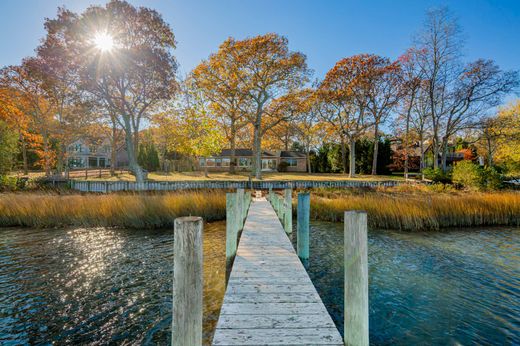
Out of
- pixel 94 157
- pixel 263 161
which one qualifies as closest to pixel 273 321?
pixel 263 161

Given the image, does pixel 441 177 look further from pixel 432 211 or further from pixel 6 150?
pixel 6 150

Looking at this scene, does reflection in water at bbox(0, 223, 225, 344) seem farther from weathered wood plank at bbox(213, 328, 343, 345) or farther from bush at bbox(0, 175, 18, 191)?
bush at bbox(0, 175, 18, 191)

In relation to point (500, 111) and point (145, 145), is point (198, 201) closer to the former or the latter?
point (145, 145)

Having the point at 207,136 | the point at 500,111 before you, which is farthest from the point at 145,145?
the point at 500,111

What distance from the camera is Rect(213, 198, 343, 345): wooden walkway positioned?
9.37 ft

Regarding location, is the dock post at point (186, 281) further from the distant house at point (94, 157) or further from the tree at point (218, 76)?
the distant house at point (94, 157)

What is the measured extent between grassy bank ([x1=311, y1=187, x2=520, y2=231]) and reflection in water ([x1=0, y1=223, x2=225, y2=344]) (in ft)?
20.3

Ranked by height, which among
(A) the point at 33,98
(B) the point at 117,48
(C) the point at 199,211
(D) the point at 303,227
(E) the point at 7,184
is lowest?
(C) the point at 199,211

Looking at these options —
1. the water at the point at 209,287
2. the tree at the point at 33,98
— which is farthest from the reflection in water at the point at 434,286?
the tree at the point at 33,98

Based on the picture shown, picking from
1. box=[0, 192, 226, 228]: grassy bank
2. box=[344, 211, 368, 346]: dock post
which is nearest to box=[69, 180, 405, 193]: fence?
box=[0, 192, 226, 228]: grassy bank

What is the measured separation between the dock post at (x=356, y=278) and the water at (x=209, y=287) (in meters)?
2.04

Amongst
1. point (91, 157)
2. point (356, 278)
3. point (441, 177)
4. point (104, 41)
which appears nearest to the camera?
point (356, 278)

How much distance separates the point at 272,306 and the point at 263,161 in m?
43.9

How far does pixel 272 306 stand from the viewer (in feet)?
11.6
